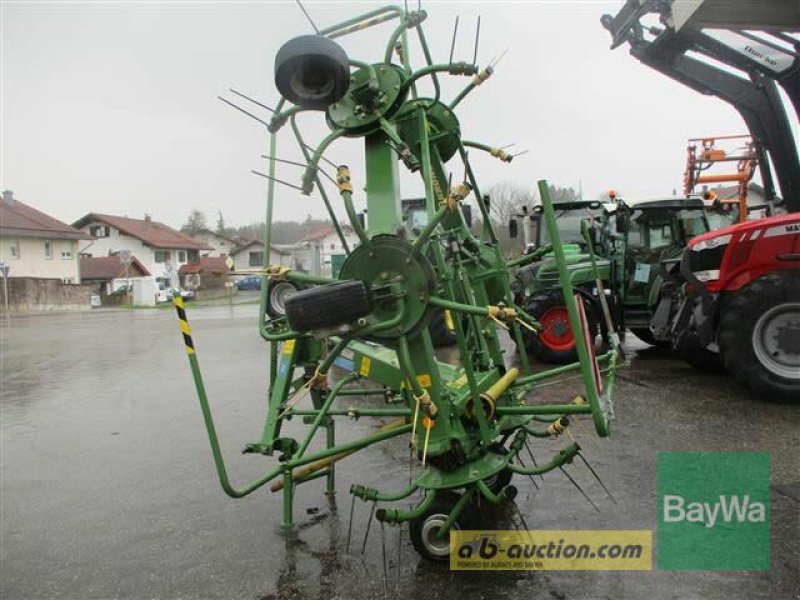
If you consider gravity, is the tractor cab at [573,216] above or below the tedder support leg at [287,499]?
above

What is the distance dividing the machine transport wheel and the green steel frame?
0.25 feet

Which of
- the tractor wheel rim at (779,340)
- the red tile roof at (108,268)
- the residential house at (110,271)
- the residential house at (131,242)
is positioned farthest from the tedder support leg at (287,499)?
the residential house at (131,242)

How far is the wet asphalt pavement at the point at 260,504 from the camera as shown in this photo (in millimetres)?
2871

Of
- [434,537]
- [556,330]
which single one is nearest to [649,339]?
[556,330]

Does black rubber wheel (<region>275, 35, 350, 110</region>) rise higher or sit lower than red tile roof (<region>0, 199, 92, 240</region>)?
lower

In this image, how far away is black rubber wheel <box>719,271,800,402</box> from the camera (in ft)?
18.0

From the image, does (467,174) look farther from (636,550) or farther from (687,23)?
(687,23)

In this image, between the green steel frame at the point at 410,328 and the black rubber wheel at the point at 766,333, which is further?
the black rubber wheel at the point at 766,333

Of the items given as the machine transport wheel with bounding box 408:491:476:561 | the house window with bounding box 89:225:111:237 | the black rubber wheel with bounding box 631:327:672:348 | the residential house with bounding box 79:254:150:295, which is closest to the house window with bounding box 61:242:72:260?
the residential house with bounding box 79:254:150:295

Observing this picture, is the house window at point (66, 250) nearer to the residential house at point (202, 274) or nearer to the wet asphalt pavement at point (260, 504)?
the residential house at point (202, 274)

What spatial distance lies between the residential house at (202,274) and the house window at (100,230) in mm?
6552

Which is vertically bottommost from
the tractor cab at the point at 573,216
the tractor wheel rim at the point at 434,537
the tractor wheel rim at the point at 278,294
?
the tractor wheel rim at the point at 434,537

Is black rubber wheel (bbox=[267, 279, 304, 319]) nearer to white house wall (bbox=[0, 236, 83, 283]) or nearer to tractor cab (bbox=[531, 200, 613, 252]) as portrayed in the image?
tractor cab (bbox=[531, 200, 613, 252])

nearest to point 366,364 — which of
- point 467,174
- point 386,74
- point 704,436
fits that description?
point 467,174
